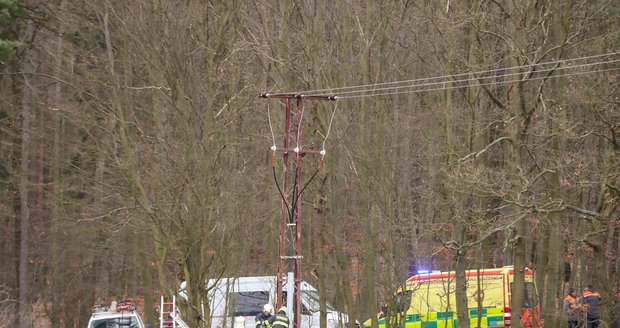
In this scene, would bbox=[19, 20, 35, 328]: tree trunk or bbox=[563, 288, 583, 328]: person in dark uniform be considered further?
bbox=[19, 20, 35, 328]: tree trunk

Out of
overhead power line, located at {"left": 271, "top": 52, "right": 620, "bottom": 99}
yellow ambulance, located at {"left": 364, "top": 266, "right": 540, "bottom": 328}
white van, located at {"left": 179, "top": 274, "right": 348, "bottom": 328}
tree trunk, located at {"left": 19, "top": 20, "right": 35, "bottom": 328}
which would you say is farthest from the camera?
tree trunk, located at {"left": 19, "top": 20, "right": 35, "bottom": 328}

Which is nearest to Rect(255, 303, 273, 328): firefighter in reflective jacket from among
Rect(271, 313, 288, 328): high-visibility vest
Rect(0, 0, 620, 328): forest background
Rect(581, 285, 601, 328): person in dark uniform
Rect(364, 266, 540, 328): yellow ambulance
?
Rect(271, 313, 288, 328): high-visibility vest

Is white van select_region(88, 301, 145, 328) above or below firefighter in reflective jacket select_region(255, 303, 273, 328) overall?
below

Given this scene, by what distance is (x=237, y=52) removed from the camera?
93.0 ft

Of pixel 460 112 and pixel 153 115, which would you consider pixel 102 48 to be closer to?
pixel 153 115

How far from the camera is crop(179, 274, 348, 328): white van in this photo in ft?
88.9

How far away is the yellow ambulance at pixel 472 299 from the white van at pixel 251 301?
146cm

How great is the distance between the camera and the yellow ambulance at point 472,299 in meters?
27.5

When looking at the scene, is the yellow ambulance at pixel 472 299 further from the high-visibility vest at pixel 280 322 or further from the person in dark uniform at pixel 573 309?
the high-visibility vest at pixel 280 322

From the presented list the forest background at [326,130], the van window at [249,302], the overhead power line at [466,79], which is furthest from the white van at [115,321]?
the overhead power line at [466,79]

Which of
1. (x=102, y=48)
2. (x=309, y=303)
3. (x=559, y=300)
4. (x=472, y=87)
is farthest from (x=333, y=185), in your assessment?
(x=102, y=48)

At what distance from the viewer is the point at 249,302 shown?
28281 mm

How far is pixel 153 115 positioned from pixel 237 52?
3368mm

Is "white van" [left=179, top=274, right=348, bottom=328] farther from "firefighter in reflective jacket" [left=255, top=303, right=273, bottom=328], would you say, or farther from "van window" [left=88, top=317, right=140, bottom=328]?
"firefighter in reflective jacket" [left=255, top=303, right=273, bottom=328]
